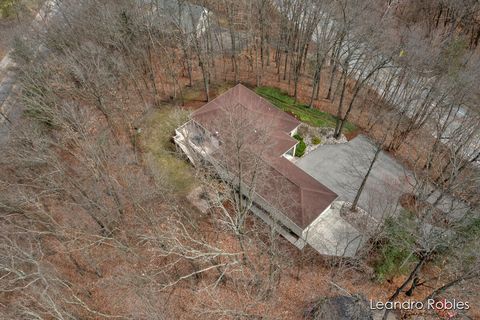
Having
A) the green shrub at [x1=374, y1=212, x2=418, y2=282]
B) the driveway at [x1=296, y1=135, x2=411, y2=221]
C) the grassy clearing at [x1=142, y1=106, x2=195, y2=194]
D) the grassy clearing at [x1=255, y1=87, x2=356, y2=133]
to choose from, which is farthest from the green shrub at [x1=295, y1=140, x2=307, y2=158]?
the green shrub at [x1=374, y1=212, x2=418, y2=282]

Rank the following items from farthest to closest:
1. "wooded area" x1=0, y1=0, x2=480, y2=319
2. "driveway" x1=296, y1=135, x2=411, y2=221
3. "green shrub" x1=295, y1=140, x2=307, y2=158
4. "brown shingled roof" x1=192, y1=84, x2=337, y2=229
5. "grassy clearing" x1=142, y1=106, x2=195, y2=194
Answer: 1. "green shrub" x1=295, y1=140, x2=307, y2=158
2. "grassy clearing" x1=142, y1=106, x2=195, y2=194
3. "driveway" x1=296, y1=135, x2=411, y2=221
4. "brown shingled roof" x1=192, y1=84, x2=337, y2=229
5. "wooded area" x1=0, y1=0, x2=480, y2=319

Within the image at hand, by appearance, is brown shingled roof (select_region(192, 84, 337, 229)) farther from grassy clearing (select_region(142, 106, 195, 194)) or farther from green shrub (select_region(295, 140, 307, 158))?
grassy clearing (select_region(142, 106, 195, 194))

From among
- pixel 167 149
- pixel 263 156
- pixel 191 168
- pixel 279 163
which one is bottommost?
pixel 191 168

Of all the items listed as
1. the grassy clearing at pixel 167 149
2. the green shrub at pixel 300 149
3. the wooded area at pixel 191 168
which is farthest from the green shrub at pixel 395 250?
the grassy clearing at pixel 167 149

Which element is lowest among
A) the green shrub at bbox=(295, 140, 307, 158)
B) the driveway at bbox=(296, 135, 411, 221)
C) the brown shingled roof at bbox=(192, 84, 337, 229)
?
the driveway at bbox=(296, 135, 411, 221)

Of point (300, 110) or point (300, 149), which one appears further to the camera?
point (300, 110)

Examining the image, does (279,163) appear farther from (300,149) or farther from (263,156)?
(300,149)

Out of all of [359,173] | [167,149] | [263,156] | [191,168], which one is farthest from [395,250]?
[167,149]

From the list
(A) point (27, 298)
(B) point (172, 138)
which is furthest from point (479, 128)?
(A) point (27, 298)
